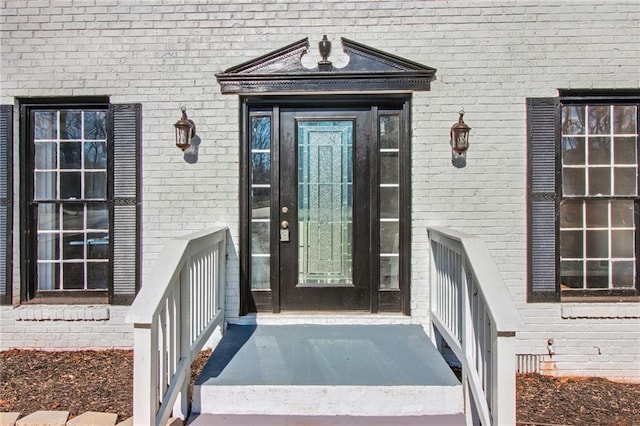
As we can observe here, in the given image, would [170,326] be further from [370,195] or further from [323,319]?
[370,195]

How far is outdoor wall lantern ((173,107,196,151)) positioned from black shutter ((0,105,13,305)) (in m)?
1.65

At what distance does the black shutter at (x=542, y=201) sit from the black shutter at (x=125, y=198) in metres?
3.63

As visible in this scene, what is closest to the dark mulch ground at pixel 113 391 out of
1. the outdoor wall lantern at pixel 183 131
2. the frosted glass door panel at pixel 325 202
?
the frosted glass door panel at pixel 325 202

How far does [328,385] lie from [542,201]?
2589 millimetres

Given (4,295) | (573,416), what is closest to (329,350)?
(573,416)

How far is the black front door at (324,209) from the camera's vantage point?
12.5 ft

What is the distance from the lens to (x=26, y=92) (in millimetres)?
3814

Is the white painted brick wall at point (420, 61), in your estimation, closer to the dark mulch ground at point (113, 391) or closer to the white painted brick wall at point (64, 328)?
the dark mulch ground at point (113, 391)

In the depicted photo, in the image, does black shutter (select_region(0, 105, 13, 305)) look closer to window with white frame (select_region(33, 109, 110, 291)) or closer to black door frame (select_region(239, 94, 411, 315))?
window with white frame (select_region(33, 109, 110, 291))

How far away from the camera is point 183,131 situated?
362 cm

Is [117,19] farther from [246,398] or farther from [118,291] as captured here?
[246,398]

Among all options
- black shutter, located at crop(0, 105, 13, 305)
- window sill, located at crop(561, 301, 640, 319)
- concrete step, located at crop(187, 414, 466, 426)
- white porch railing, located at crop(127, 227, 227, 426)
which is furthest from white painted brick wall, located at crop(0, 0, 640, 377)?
concrete step, located at crop(187, 414, 466, 426)

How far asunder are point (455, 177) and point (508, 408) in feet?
7.00

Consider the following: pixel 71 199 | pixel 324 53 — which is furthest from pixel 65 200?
pixel 324 53
